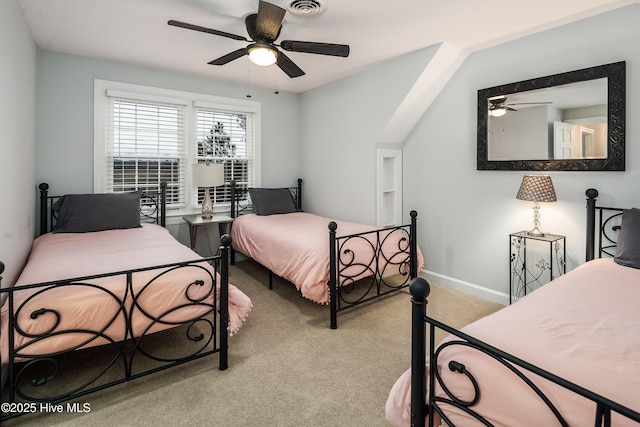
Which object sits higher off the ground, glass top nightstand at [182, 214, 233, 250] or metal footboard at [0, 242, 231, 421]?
glass top nightstand at [182, 214, 233, 250]

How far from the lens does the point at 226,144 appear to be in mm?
4848

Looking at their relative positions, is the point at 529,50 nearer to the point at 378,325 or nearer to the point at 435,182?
the point at 435,182

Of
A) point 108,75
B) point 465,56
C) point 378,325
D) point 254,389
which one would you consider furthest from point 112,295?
point 465,56

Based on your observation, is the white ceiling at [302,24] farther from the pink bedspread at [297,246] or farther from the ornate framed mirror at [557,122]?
the pink bedspread at [297,246]

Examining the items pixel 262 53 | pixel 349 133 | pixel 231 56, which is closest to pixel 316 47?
pixel 262 53

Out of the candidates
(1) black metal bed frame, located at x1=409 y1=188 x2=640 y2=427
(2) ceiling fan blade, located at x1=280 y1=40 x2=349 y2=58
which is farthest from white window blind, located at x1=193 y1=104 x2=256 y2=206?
(1) black metal bed frame, located at x1=409 y1=188 x2=640 y2=427

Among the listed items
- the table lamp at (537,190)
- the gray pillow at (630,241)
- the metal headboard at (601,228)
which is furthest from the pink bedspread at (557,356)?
the table lamp at (537,190)

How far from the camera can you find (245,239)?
4219 millimetres

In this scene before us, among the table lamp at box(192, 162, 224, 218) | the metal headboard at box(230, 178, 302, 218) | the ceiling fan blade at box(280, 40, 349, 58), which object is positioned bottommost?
the metal headboard at box(230, 178, 302, 218)

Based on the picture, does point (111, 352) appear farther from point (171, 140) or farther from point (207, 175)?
point (171, 140)

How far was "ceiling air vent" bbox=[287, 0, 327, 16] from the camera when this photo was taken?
2537 mm

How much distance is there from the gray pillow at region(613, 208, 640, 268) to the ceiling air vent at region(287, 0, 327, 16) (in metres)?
2.63

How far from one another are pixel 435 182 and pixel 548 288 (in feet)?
7.07

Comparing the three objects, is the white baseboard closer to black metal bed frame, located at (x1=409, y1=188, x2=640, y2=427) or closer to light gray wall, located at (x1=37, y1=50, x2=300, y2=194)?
black metal bed frame, located at (x1=409, y1=188, x2=640, y2=427)
